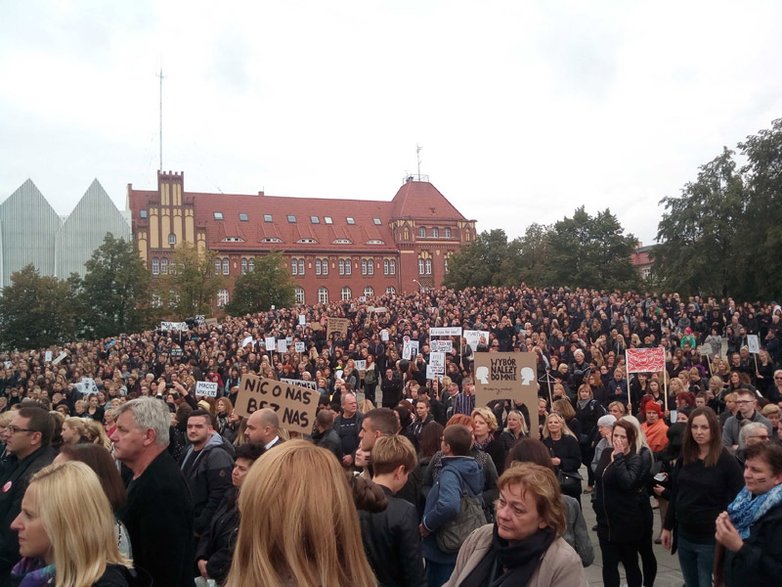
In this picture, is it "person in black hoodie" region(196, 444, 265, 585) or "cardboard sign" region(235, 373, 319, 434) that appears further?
"cardboard sign" region(235, 373, 319, 434)

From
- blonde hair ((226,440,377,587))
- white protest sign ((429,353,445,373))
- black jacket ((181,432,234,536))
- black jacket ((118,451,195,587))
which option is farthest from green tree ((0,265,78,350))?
blonde hair ((226,440,377,587))

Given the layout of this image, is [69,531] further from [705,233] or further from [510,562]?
[705,233]

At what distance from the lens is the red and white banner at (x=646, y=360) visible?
1218 centimetres

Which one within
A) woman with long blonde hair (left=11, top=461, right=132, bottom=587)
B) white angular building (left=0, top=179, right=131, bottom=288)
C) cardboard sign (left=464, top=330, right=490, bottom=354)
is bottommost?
woman with long blonde hair (left=11, top=461, right=132, bottom=587)

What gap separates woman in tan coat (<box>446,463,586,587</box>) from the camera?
2.79m

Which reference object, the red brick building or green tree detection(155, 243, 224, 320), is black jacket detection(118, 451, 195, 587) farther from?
the red brick building

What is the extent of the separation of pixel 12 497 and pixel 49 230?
75.6m

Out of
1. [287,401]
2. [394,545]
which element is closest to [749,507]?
[394,545]

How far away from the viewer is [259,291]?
64.2 m

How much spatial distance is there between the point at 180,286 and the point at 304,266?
22.9 meters

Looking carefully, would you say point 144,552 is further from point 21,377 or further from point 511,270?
point 511,270

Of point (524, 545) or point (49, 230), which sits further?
point (49, 230)

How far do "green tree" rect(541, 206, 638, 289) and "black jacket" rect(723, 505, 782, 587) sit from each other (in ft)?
177

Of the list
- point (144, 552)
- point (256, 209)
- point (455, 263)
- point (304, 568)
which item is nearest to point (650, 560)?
point (144, 552)
